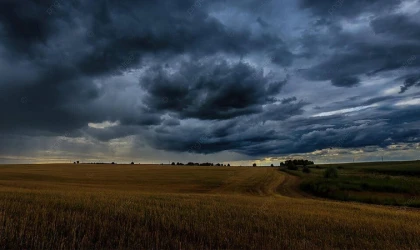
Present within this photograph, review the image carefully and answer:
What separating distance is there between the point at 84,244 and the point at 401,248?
34.1ft

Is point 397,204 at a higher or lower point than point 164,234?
lower

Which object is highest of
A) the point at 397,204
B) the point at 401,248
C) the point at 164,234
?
the point at 164,234

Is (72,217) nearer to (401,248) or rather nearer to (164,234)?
(164,234)

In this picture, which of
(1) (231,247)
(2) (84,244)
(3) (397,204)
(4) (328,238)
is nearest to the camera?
(2) (84,244)

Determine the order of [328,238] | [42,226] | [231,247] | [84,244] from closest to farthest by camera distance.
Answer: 1. [84,244]
2. [231,247]
3. [42,226]
4. [328,238]

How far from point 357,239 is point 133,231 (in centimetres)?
842

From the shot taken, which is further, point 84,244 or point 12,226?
point 12,226

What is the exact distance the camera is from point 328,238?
11.8m

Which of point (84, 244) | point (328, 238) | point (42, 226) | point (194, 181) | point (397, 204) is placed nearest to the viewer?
point (84, 244)

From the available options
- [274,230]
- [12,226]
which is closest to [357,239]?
[274,230]

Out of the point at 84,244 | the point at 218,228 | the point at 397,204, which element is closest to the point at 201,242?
the point at 218,228

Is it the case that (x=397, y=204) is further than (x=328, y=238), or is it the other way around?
(x=397, y=204)

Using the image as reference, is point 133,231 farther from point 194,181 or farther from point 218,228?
point 194,181

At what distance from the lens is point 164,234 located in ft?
36.1
